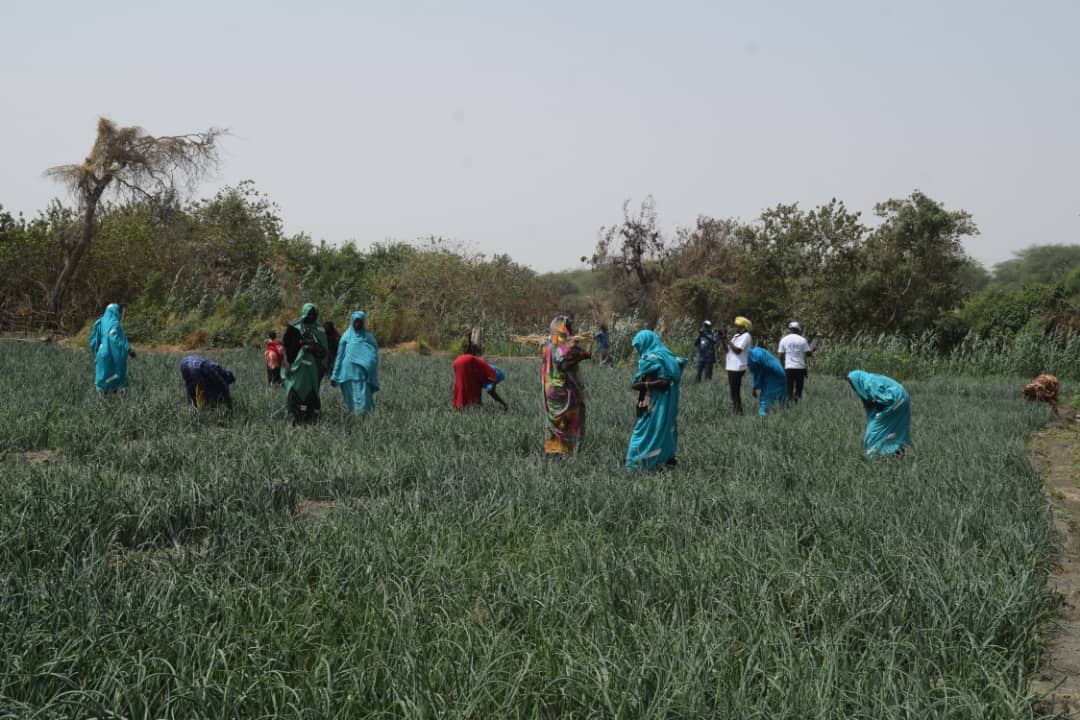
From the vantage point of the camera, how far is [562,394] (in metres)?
6.96

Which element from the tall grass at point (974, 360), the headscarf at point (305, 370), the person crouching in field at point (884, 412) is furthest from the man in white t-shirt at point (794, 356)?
the tall grass at point (974, 360)

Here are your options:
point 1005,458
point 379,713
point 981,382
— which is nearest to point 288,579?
point 379,713

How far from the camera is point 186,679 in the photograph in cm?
260

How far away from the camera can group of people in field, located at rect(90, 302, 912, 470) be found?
6656 mm

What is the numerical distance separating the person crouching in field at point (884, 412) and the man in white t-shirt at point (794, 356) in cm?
400

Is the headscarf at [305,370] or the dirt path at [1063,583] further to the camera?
the headscarf at [305,370]

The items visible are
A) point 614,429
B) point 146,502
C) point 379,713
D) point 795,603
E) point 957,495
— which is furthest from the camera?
point 614,429

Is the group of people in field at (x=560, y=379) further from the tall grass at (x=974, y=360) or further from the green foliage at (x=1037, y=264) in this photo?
the green foliage at (x=1037, y=264)

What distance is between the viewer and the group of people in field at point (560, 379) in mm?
6656

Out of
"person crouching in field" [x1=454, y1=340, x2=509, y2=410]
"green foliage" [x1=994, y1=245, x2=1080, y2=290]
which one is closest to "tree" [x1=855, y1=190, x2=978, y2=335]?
"person crouching in field" [x1=454, y1=340, x2=509, y2=410]

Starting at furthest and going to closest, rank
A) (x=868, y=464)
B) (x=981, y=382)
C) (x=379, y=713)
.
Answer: (x=981, y=382), (x=868, y=464), (x=379, y=713)

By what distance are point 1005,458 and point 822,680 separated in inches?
195

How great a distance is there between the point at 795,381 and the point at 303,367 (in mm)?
6944

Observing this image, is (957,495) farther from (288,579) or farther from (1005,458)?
(288,579)
